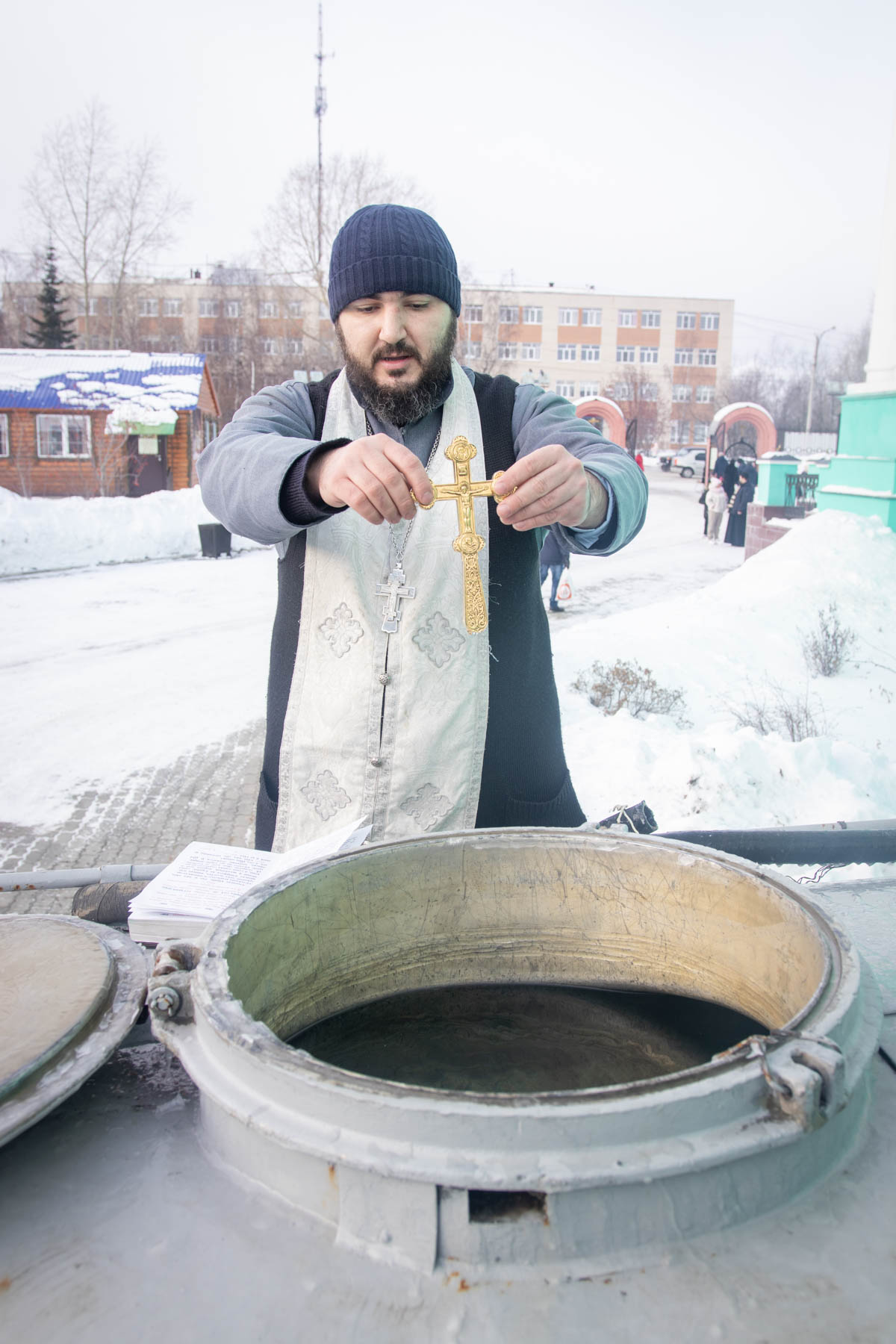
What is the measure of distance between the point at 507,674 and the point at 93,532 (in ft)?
49.2

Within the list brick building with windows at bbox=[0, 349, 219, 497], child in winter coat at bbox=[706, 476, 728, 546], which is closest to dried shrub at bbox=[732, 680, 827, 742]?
child in winter coat at bbox=[706, 476, 728, 546]

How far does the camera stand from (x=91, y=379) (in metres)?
24.4

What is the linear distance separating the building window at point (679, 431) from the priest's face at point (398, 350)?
235 ft

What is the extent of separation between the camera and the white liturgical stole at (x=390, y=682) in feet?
6.72

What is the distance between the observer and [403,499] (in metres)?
1.54

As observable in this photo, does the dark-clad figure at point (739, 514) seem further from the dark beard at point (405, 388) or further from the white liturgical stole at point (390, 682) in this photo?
the white liturgical stole at point (390, 682)

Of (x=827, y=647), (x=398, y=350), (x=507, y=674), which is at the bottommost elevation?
(x=827, y=647)

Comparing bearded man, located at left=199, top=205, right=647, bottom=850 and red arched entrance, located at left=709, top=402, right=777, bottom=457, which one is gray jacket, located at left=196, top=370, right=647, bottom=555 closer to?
bearded man, located at left=199, top=205, right=647, bottom=850

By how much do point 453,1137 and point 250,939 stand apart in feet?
1.50

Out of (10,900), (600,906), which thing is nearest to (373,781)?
(600,906)

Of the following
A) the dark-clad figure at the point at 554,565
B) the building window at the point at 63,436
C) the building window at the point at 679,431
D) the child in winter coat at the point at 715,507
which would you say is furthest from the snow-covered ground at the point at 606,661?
the building window at the point at 679,431

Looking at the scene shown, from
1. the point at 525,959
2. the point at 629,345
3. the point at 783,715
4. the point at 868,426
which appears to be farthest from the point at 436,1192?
the point at 629,345

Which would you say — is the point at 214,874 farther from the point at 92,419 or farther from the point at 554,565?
the point at 92,419

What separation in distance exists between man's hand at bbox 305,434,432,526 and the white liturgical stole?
460 millimetres
